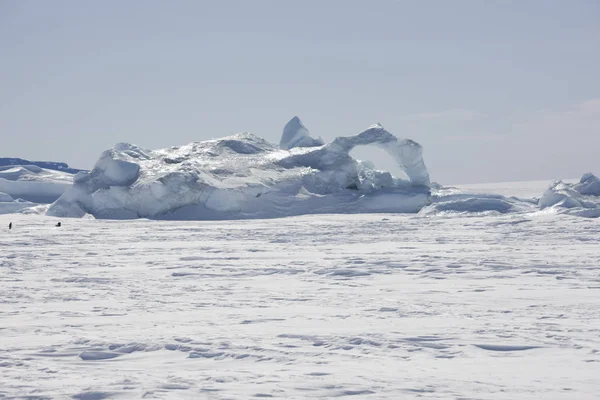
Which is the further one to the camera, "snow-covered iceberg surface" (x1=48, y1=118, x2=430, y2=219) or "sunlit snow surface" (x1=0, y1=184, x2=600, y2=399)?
"snow-covered iceberg surface" (x1=48, y1=118, x2=430, y2=219)

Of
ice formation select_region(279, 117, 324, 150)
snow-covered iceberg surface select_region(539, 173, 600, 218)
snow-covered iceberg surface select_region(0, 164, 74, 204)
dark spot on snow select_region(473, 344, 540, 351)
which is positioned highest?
ice formation select_region(279, 117, 324, 150)

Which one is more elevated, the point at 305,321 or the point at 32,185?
the point at 32,185

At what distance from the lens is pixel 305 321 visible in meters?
5.96

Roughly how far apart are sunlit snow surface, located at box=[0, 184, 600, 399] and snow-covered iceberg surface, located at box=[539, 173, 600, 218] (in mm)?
5738

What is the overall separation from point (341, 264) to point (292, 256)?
1604 mm

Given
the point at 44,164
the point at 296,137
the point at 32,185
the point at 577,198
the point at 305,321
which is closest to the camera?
the point at 305,321

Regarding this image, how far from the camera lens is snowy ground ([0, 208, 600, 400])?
4.08 metres

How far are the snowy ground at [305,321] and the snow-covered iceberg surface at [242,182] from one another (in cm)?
1024

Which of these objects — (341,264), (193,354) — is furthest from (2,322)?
(341,264)

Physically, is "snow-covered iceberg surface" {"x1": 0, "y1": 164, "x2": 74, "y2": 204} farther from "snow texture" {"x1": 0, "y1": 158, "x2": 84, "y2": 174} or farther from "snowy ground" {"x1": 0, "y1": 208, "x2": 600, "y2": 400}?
"snowy ground" {"x1": 0, "y1": 208, "x2": 600, "y2": 400}

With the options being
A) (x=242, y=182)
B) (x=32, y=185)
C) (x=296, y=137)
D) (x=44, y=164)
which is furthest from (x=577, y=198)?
(x=44, y=164)

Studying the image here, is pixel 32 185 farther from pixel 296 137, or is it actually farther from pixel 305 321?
pixel 305 321

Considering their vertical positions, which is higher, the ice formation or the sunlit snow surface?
the ice formation

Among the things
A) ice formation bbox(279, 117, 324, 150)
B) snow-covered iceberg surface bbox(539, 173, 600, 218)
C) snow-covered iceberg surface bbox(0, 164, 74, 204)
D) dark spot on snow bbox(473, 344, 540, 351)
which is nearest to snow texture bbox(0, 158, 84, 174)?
snow-covered iceberg surface bbox(0, 164, 74, 204)
